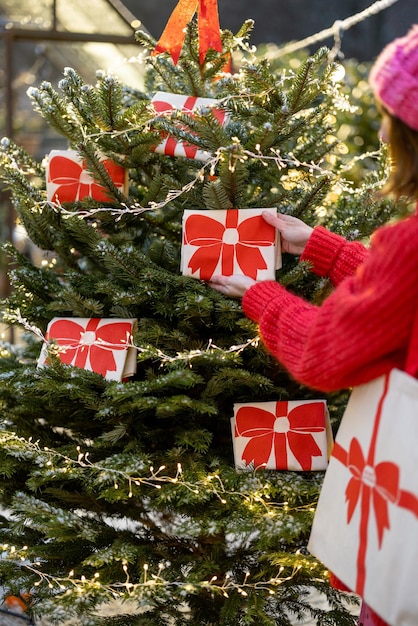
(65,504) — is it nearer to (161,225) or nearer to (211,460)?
(211,460)

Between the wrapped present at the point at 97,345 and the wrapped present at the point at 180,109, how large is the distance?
0.41 m

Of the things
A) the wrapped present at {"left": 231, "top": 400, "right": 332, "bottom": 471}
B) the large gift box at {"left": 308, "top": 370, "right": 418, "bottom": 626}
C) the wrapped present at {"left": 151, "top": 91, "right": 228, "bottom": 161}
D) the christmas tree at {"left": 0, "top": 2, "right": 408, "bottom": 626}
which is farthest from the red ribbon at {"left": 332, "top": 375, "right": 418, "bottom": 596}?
the wrapped present at {"left": 151, "top": 91, "right": 228, "bottom": 161}

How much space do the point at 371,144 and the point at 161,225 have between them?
4.92 metres

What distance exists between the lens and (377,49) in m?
9.95

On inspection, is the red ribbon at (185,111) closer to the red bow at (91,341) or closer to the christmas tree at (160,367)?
the christmas tree at (160,367)

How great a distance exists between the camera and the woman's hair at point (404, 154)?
3.97 feet

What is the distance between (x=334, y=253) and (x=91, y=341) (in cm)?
59

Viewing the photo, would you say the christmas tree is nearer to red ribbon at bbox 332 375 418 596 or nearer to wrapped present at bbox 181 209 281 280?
wrapped present at bbox 181 209 281 280

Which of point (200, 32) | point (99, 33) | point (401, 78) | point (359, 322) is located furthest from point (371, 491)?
point (99, 33)

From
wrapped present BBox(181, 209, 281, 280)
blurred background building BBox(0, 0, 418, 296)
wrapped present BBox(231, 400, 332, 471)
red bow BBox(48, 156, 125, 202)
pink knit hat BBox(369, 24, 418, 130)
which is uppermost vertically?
blurred background building BBox(0, 0, 418, 296)

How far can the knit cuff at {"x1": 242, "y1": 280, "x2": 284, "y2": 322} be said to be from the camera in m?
1.45

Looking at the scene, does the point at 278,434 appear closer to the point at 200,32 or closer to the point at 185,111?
the point at 185,111

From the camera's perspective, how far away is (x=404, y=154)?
123cm

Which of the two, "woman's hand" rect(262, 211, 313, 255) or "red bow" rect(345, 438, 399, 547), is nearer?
"red bow" rect(345, 438, 399, 547)
